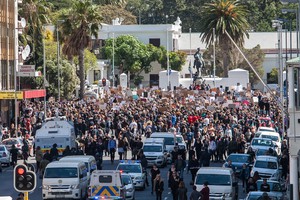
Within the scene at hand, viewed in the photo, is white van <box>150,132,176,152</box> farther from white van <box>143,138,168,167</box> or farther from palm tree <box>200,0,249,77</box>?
palm tree <box>200,0,249,77</box>

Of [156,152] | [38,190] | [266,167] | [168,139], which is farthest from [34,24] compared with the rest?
[266,167]

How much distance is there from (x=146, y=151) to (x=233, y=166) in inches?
270

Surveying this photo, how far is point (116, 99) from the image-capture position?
266ft

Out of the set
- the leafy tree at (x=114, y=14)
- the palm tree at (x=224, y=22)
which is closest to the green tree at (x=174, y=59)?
the palm tree at (x=224, y=22)

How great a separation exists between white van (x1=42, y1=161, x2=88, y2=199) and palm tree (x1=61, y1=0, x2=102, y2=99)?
50.1 meters

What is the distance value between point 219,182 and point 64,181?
5091mm

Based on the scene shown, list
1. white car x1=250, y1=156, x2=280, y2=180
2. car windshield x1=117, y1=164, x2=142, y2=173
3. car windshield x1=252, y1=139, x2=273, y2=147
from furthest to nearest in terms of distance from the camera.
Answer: car windshield x1=252, y1=139, x2=273, y2=147 < white car x1=250, y1=156, x2=280, y2=180 < car windshield x1=117, y1=164, x2=142, y2=173

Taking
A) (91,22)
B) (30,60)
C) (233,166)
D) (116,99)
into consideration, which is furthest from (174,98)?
(233,166)

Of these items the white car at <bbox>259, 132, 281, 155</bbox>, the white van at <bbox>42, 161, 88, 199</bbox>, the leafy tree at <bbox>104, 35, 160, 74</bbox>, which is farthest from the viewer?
the leafy tree at <bbox>104, 35, 160, 74</bbox>

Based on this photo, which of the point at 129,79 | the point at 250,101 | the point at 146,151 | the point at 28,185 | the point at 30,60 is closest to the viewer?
the point at 28,185

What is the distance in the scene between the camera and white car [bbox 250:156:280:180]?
138ft

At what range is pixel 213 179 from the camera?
37531mm

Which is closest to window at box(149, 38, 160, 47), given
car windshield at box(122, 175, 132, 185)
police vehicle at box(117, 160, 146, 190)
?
police vehicle at box(117, 160, 146, 190)

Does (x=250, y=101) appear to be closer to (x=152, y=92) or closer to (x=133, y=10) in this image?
(x=152, y=92)
